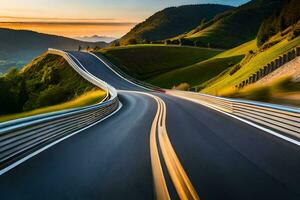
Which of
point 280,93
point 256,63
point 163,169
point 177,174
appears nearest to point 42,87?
point 256,63

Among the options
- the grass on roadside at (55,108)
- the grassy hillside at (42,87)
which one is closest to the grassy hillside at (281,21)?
the grassy hillside at (42,87)

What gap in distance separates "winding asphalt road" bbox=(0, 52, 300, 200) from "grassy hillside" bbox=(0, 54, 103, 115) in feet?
198

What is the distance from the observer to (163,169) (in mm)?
8047

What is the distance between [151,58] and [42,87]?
110ft

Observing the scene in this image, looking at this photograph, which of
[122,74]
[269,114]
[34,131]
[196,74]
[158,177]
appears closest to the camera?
[158,177]

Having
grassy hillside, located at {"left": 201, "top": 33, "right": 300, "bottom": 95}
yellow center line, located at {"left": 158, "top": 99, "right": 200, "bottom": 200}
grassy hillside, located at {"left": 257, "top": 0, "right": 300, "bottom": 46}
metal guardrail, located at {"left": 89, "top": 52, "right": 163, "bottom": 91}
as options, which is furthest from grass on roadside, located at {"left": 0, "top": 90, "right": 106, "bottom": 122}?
grassy hillside, located at {"left": 257, "top": 0, "right": 300, "bottom": 46}

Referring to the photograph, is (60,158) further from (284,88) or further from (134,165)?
(284,88)

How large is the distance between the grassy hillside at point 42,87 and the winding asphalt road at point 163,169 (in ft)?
198

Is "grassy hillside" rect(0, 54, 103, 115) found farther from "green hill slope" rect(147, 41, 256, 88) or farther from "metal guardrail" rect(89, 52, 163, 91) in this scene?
"green hill slope" rect(147, 41, 256, 88)

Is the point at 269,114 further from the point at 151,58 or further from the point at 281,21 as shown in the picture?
the point at 151,58

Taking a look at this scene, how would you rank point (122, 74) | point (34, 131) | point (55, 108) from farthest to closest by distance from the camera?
point (122, 74), point (55, 108), point (34, 131)

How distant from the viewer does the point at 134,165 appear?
8547mm

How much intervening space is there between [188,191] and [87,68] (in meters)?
90.4

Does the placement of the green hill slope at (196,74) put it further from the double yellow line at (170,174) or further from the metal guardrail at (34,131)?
the double yellow line at (170,174)
